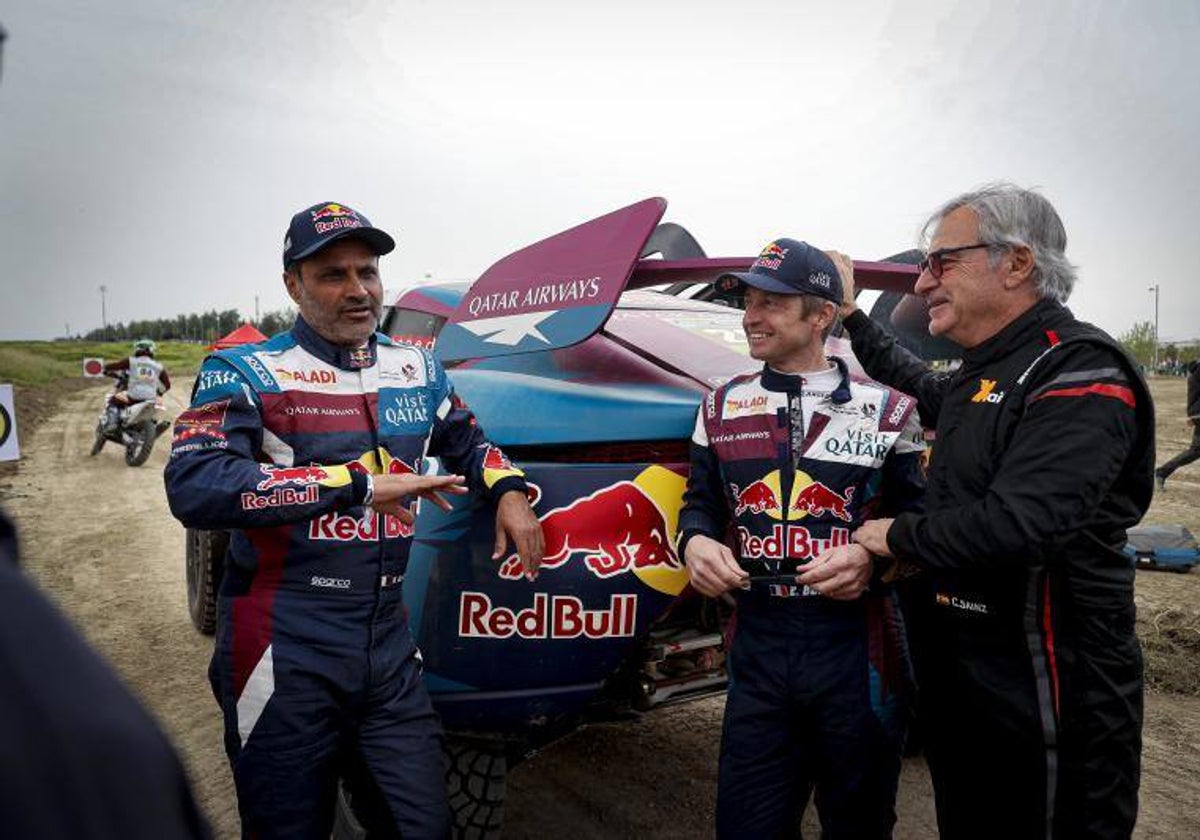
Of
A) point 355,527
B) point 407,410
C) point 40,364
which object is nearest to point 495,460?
point 407,410

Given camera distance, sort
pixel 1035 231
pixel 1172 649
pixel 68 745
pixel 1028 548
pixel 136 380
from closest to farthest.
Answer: pixel 68 745 < pixel 1028 548 < pixel 1035 231 < pixel 1172 649 < pixel 136 380

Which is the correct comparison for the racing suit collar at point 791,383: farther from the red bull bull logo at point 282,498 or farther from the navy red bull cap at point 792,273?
the red bull bull logo at point 282,498

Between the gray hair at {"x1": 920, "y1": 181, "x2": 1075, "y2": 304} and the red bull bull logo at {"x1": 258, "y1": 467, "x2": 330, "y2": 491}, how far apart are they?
1.48 m

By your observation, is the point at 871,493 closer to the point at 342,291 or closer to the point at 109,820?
the point at 342,291

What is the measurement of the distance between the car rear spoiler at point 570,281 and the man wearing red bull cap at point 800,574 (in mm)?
273

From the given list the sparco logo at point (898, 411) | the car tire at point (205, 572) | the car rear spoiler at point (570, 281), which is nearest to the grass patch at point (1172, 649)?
the car rear spoiler at point (570, 281)

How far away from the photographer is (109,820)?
0.48 metres

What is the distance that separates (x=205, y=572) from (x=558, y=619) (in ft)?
8.76

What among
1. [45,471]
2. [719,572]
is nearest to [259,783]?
[719,572]

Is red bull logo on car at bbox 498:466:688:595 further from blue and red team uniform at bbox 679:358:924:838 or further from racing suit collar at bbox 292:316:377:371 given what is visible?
racing suit collar at bbox 292:316:377:371

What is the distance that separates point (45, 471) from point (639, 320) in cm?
1034

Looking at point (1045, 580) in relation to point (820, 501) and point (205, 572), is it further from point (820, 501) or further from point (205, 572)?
point (205, 572)

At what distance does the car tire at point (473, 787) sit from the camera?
2.15 metres

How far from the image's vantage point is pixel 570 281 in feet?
7.40
